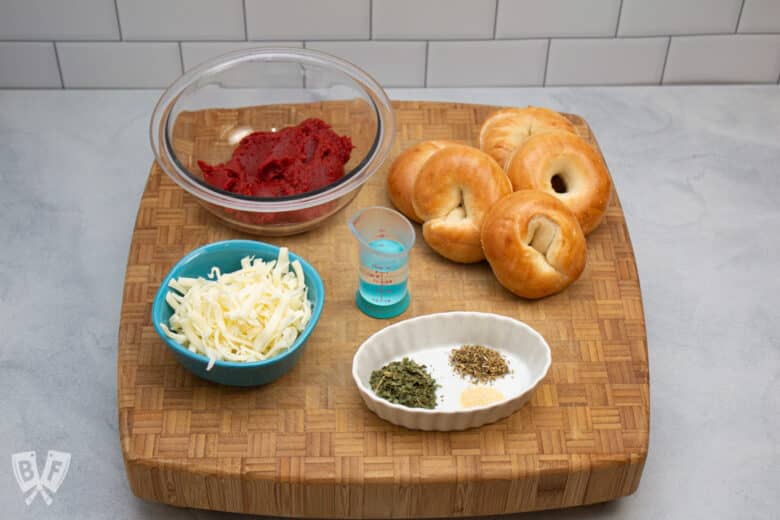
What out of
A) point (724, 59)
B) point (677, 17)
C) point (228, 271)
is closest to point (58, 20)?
point (228, 271)

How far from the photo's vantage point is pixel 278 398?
5.25ft

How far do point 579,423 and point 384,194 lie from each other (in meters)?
0.64

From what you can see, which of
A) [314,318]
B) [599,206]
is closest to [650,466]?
[599,206]

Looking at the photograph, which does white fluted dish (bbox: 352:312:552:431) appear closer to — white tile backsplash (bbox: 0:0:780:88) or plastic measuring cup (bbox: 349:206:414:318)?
plastic measuring cup (bbox: 349:206:414:318)

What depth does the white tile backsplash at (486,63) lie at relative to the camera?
246 cm

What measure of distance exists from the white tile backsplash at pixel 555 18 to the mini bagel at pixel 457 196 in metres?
0.68

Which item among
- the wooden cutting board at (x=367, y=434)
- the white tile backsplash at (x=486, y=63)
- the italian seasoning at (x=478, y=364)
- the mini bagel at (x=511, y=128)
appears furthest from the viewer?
the white tile backsplash at (x=486, y=63)

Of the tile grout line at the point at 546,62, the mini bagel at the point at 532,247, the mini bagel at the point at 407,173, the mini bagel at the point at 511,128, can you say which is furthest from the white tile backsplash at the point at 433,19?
the mini bagel at the point at 532,247

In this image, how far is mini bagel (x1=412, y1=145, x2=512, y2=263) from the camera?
1804 mm

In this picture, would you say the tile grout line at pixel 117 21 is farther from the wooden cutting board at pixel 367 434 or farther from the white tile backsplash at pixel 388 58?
the wooden cutting board at pixel 367 434

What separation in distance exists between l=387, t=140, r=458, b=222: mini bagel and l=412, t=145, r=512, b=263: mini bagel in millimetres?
39

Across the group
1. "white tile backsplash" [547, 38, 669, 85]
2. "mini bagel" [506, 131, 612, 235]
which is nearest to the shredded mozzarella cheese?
"mini bagel" [506, 131, 612, 235]

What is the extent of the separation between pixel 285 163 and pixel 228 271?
24 centimetres

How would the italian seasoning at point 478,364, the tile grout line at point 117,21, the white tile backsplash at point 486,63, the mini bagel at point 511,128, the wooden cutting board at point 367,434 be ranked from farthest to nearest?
the white tile backsplash at point 486,63
the tile grout line at point 117,21
the mini bagel at point 511,128
the italian seasoning at point 478,364
the wooden cutting board at point 367,434
